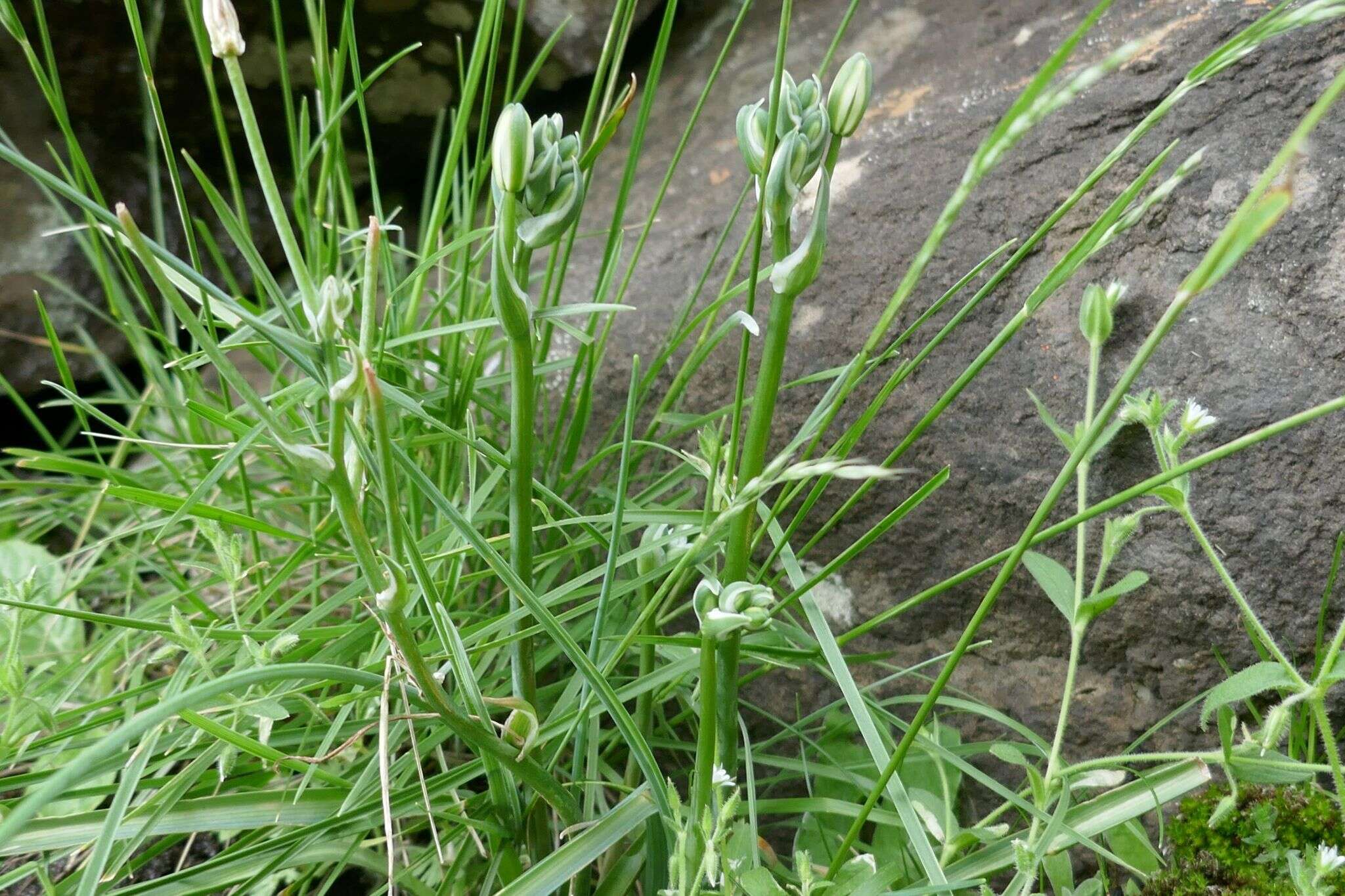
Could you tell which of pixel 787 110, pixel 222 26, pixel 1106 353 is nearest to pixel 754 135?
pixel 787 110

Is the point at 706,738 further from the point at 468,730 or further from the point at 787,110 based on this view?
the point at 787,110

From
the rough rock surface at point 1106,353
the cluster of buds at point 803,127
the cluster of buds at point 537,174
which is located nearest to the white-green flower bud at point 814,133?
the cluster of buds at point 803,127

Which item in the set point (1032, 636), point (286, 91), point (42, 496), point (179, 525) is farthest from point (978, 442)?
point (42, 496)

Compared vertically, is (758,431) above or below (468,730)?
above

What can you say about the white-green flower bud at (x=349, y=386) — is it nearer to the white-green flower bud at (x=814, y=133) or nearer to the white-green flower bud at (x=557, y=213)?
the white-green flower bud at (x=557, y=213)

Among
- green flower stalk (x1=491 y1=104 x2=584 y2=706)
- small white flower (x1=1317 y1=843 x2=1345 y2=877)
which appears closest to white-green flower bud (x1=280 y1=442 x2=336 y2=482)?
green flower stalk (x1=491 y1=104 x2=584 y2=706)

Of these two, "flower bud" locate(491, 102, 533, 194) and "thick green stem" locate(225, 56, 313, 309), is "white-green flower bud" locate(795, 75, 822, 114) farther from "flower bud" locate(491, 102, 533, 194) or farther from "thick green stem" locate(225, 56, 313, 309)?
"thick green stem" locate(225, 56, 313, 309)

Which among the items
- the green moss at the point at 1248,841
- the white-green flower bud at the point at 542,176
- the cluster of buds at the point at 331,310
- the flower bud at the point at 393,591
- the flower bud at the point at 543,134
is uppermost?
the flower bud at the point at 543,134
